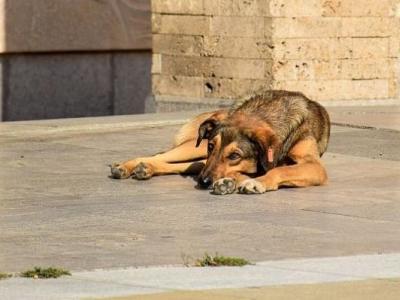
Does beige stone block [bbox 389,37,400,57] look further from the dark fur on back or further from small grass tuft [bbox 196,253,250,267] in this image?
small grass tuft [bbox 196,253,250,267]

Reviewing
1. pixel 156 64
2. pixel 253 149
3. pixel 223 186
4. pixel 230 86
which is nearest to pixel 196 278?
pixel 223 186

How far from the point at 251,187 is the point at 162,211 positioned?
1.06 m

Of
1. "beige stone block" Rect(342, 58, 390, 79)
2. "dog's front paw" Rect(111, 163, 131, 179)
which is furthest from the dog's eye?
"beige stone block" Rect(342, 58, 390, 79)

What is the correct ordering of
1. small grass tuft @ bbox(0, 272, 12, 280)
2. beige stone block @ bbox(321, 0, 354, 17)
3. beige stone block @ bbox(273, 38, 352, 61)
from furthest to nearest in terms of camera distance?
beige stone block @ bbox(321, 0, 354, 17) → beige stone block @ bbox(273, 38, 352, 61) → small grass tuft @ bbox(0, 272, 12, 280)

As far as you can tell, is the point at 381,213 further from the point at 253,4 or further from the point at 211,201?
the point at 253,4

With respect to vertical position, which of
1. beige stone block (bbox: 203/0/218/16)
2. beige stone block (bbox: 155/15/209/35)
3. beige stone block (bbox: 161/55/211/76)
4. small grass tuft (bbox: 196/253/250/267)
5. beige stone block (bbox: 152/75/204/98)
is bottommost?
beige stone block (bbox: 152/75/204/98)

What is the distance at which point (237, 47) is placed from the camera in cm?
1916

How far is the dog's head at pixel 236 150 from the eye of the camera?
11.5 metres

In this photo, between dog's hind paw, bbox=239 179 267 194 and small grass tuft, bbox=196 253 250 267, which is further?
dog's hind paw, bbox=239 179 267 194

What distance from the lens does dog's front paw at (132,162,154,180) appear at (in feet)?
40.5

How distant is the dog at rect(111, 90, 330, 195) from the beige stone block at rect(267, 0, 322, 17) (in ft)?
19.8

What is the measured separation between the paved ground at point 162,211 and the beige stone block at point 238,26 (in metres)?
3.81

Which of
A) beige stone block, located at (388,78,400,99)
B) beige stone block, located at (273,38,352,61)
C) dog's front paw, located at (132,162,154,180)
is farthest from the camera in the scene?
beige stone block, located at (388,78,400,99)

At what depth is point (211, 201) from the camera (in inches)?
440
